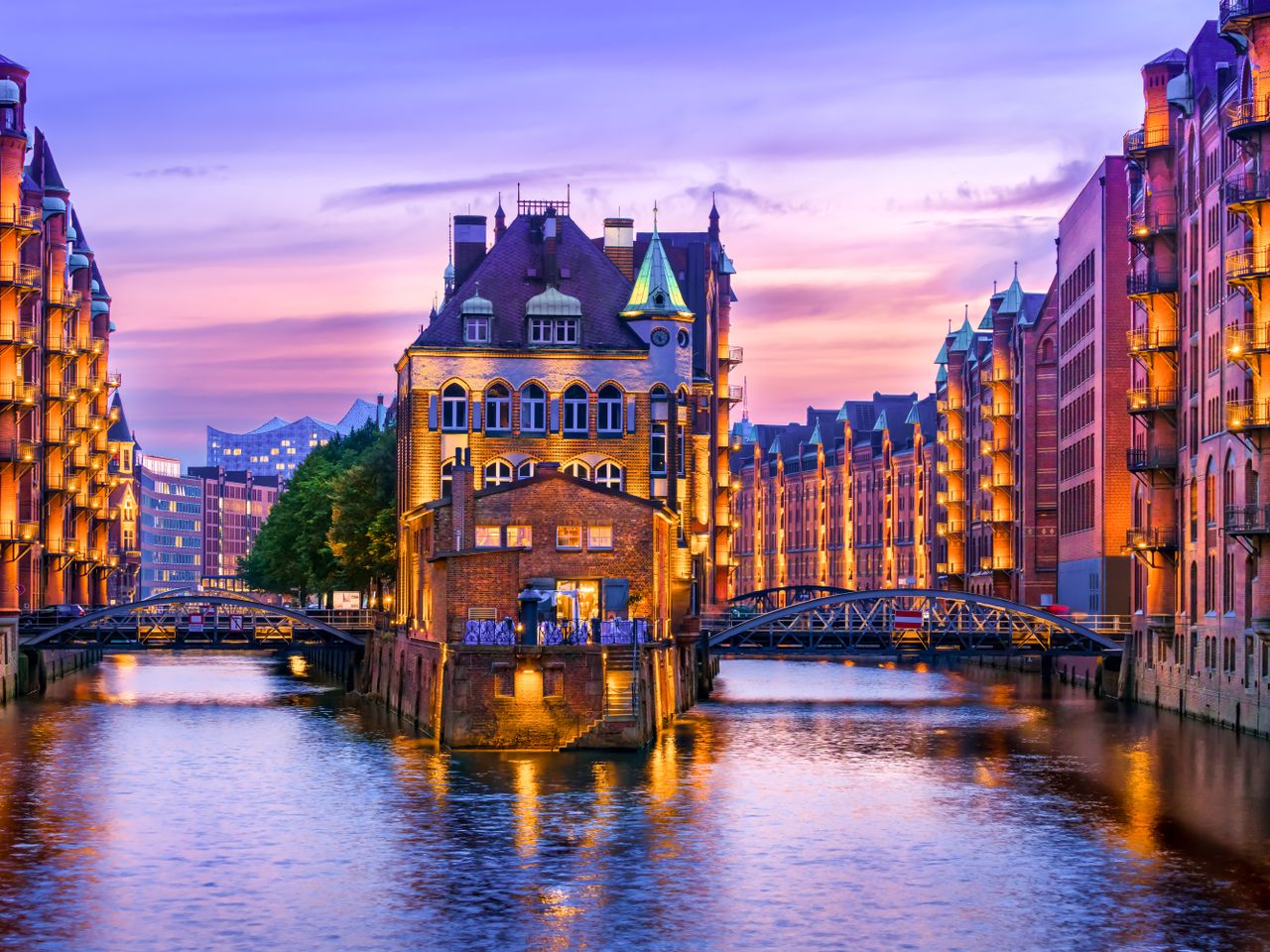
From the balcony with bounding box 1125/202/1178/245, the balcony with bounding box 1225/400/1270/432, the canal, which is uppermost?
the balcony with bounding box 1125/202/1178/245

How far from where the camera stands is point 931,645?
386ft

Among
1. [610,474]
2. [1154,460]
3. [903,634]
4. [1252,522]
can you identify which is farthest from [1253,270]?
[903,634]

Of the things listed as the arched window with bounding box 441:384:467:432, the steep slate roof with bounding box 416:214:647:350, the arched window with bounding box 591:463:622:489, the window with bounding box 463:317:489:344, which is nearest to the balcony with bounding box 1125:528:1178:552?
the arched window with bounding box 591:463:622:489

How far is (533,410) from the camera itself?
111562mm

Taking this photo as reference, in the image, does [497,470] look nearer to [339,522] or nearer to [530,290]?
[530,290]

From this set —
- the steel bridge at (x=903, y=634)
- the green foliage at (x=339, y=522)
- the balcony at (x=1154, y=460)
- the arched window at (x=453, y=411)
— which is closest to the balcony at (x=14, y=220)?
the arched window at (x=453, y=411)

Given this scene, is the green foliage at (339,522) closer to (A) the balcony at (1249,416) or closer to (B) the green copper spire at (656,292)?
(B) the green copper spire at (656,292)

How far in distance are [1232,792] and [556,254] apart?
2248 inches

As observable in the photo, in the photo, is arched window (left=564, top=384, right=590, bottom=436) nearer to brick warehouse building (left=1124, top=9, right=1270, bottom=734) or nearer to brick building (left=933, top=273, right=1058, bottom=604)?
brick warehouse building (left=1124, top=9, right=1270, bottom=734)

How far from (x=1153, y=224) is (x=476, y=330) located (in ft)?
110

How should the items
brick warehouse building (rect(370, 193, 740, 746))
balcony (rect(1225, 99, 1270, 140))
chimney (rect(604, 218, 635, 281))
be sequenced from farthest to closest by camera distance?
1. chimney (rect(604, 218, 635, 281))
2. brick warehouse building (rect(370, 193, 740, 746))
3. balcony (rect(1225, 99, 1270, 140))

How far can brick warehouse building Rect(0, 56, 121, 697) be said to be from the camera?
10775 centimetres

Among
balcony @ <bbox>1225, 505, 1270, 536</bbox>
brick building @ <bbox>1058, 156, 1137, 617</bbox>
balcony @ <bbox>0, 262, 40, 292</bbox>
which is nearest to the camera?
balcony @ <bbox>1225, 505, 1270, 536</bbox>

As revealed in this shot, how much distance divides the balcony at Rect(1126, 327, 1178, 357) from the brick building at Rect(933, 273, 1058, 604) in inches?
1820
